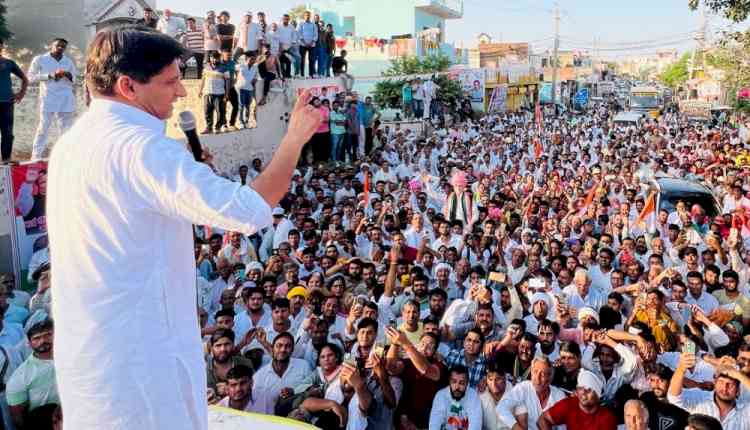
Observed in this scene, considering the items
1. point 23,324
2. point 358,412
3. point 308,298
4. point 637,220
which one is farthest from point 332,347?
point 637,220

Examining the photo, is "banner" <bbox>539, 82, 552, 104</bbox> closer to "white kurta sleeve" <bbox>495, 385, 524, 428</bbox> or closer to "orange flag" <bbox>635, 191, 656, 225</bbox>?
"orange flag" <bbox>635, 191, 656, 225</bbox>

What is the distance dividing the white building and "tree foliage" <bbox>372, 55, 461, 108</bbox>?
9149 mm

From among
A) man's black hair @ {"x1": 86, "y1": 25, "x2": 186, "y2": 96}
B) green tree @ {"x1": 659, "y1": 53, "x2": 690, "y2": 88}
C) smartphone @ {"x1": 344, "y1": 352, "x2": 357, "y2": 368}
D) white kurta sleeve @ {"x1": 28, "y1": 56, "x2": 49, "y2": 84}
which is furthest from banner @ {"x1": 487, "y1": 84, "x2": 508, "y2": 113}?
green tree @ {"x1": 659, "y1": 53, "x2": 690, "y2": 88}

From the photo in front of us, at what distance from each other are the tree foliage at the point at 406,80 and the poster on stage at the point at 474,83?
399 centimetres

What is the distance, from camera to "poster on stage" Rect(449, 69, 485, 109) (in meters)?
28.3

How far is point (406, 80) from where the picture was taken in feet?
68.4

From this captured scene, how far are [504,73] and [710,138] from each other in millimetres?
18982

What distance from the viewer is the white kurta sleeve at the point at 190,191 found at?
1023 mm

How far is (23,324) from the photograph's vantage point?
4.92 meters

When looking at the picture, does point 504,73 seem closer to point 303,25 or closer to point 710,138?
point 710,138

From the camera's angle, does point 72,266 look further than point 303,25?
No

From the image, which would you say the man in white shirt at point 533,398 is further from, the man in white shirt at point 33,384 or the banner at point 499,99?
the banner at point 499,99

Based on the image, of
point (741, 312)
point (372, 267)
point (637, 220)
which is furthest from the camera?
point (637, 220)

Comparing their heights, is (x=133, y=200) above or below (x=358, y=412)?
above
